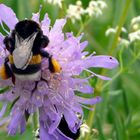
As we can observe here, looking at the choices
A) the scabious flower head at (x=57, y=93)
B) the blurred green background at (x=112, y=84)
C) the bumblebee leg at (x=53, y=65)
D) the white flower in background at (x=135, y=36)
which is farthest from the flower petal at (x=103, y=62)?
the white flower in background at (x=135, y=36)

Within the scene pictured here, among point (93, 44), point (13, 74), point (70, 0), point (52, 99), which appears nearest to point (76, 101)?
point (52, 99)

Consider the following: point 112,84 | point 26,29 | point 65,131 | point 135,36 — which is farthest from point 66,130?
point 112,84

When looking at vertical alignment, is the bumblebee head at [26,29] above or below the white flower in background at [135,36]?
above

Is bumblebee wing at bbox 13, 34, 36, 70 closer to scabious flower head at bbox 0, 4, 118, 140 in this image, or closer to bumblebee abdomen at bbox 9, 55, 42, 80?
bumblebee abdomen at bbox 9, 55, 42, 80

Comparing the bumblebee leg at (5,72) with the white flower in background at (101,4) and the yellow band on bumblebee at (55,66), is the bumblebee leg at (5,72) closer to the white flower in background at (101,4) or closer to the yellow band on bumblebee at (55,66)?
the yellow band on bumblebee at (55,66)

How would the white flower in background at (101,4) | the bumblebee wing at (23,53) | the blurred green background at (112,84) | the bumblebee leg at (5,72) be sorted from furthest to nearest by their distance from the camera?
the white flower in background at (101,4) < the blurred green background at (112,84) < the bumblebee leg at (5,72) < the bumblebee wing at (23,53)

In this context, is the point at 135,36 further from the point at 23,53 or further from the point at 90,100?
the point at 23,53

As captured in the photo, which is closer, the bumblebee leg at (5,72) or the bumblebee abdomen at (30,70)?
the bumblebee abdomen at (30,70)

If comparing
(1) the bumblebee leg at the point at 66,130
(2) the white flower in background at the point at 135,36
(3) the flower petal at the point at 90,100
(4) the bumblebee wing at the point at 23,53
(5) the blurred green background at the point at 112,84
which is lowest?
(5) the blurred green background at the point at 112,84
